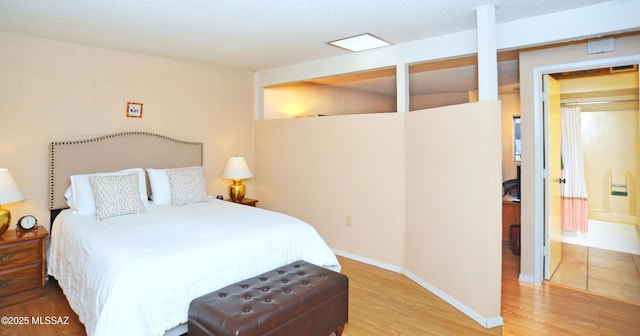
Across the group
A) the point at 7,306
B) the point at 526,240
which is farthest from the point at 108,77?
the point at 526,240

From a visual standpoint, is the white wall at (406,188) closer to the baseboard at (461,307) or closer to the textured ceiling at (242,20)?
the baseboard at (461,307)

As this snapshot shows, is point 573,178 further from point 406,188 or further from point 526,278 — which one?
point 406,188

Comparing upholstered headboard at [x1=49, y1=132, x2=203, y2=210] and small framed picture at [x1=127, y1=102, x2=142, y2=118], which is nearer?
upholstered headboard at [x1=49, y1=132, x2=203, y2=210]

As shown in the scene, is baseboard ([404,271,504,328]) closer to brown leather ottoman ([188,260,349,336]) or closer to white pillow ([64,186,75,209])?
brown leather ottoman ([188,260,349,336])

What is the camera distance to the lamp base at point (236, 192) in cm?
461

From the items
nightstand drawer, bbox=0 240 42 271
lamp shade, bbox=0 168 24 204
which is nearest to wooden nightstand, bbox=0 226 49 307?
nightstand drawer, bbox=0 240 42 271

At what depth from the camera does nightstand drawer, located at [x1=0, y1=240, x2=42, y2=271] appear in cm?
282

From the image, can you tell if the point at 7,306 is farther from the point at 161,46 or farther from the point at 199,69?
the point at 199,69

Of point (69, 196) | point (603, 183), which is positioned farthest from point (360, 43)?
point (603, 183)

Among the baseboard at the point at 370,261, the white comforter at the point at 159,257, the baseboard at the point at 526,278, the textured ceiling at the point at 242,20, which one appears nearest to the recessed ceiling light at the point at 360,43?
the textured ceiling at the point at 242,20

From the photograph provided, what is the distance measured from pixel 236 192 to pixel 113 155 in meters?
1.49

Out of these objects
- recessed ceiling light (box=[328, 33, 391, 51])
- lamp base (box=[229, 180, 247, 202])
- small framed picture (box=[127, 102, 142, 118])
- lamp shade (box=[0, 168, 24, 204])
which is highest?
recessed ceiling light (box=[328, 33, 391, 51])

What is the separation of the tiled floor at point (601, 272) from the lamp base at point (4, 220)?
16.5 feet

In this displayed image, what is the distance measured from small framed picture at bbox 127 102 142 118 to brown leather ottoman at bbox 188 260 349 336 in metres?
2.70
